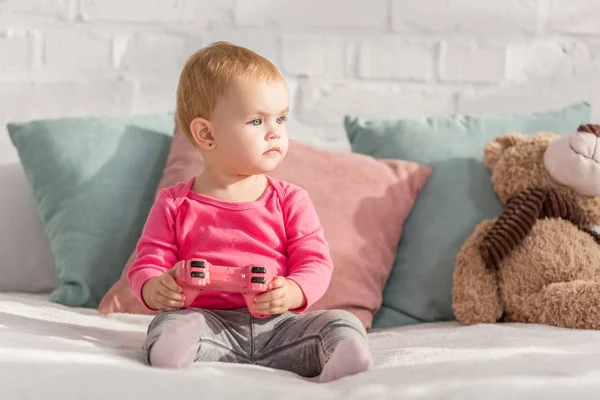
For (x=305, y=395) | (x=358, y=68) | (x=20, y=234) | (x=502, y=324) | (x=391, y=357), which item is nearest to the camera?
(x=305, y=395)

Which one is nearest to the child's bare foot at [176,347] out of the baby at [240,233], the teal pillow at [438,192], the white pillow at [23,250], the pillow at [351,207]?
the baby at [240,233]

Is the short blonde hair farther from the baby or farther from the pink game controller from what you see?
the pink game controller

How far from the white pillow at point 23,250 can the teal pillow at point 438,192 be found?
697 mm

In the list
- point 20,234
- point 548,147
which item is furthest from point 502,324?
point 20,234

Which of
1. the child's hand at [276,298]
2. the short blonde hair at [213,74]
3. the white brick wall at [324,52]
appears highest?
the short blonde hair at [213,74]

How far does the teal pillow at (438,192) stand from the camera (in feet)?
5.40

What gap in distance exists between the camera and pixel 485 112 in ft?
7.20

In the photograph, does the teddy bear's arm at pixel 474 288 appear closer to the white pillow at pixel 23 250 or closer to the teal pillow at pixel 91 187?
the teal pillow at pixel 91 187

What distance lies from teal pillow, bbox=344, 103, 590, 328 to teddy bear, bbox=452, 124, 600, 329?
53 millimetres

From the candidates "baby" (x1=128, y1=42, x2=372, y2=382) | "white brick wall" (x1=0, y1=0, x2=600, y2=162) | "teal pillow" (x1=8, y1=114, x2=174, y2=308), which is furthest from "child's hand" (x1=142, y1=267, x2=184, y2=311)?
Answer: "white brick wall" (x1=0, y1=0, x2=600, y2=162)

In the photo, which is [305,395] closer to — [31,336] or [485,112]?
[31,336]

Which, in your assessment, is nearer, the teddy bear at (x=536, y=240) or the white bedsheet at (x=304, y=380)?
the white bedsheet at (x=304, y=380)

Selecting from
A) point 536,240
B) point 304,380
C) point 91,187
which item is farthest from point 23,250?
point 536,240

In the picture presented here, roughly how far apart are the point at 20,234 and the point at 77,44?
0.59 metres
